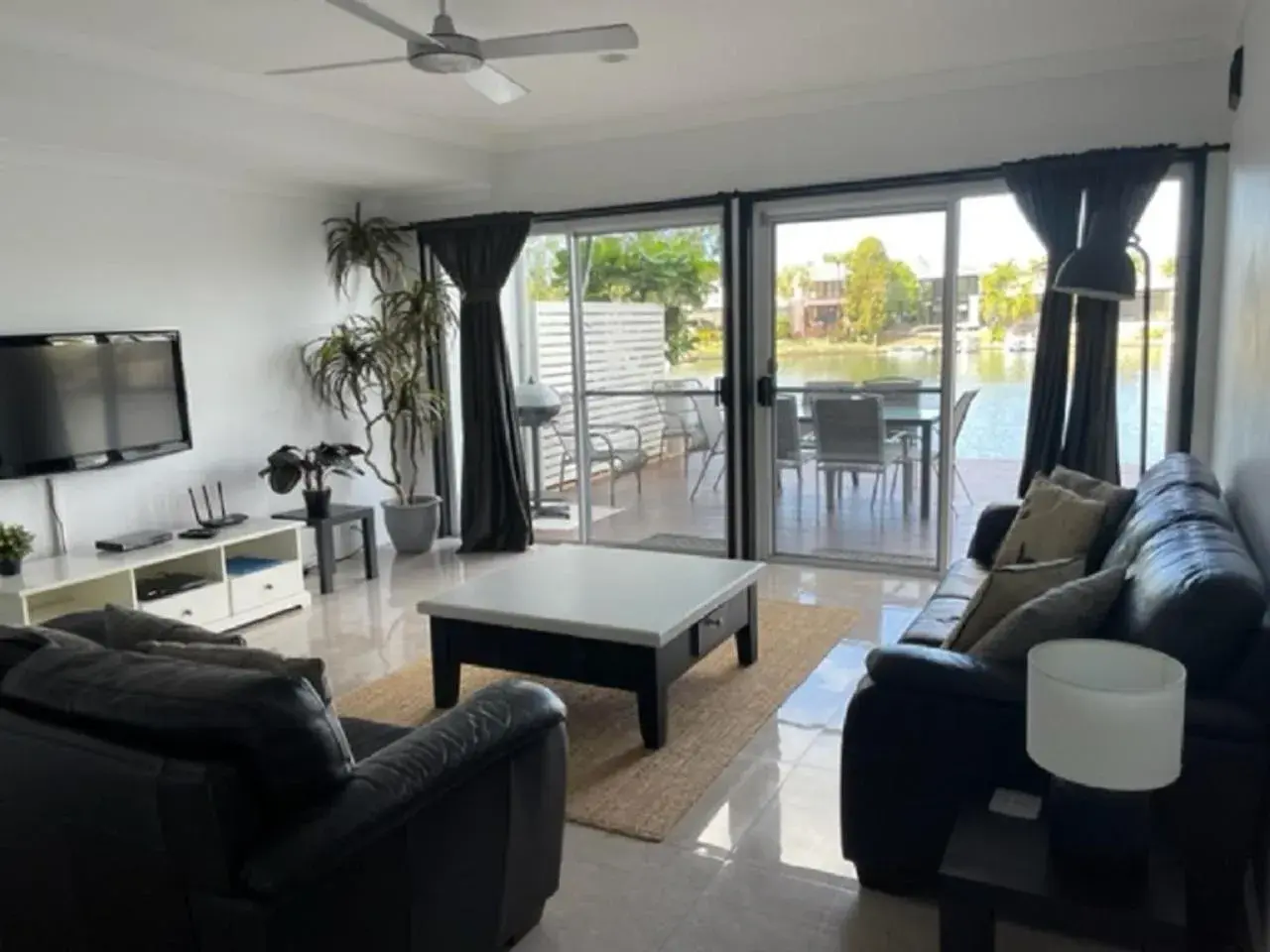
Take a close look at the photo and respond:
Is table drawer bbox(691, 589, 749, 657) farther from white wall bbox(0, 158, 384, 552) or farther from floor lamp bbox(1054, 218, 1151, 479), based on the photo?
white wall bbox(0, 158, 384, 552)

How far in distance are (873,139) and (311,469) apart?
11.4 feet

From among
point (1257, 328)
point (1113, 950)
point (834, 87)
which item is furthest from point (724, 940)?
point (834, 87)

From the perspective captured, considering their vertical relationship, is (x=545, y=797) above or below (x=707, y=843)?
above

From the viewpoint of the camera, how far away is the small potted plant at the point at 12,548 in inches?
155

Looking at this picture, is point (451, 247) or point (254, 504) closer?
point (254, 504)

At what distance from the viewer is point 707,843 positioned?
8.75ft

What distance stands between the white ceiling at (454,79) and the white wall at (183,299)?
18.3 inches

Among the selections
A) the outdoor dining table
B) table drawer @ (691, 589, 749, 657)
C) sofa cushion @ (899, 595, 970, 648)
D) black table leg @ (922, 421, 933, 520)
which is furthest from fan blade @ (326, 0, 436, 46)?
black table leg @ (922, 421, 933, 520)

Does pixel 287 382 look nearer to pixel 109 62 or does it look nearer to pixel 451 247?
pixel 451 247

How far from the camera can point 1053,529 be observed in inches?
131

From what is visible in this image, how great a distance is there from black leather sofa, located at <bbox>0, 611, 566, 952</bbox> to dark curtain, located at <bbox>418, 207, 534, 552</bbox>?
4155 mm

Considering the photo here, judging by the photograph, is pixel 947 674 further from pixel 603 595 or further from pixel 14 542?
pixel 14 542

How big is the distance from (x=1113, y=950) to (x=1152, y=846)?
454 mm

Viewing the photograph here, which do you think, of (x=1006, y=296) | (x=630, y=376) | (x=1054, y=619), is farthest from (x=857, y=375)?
(x=1054, y=619)
